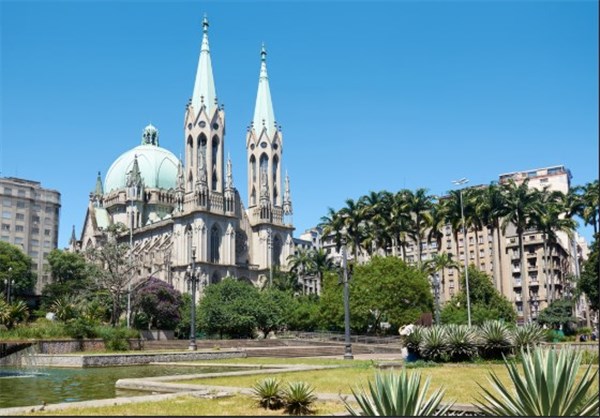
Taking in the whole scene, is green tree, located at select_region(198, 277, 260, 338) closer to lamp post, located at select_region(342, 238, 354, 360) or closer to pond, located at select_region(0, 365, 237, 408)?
lamp post, located at select_region(342, 238, 354, 360)

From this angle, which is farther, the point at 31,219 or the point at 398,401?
the point at 31,219

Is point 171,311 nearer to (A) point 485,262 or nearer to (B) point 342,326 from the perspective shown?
(B) point 342,326

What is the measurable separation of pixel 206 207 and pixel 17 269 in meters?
27.5

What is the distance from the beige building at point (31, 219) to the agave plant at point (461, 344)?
103 m

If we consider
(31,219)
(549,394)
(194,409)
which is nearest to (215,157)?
(31,219)

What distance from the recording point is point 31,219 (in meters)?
121

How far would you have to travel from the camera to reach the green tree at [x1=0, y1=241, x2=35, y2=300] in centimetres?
9119

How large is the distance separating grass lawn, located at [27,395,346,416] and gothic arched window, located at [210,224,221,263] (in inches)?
3125

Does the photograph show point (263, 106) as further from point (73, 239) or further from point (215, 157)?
point (73, 239)

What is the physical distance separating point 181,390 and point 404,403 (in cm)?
904

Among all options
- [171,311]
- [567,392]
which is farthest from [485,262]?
[567,392]

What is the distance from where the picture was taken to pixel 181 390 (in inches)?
625

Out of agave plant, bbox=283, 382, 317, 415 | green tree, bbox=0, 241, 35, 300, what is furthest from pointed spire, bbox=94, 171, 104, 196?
agave plant, bbox=283, 382, 317, 415

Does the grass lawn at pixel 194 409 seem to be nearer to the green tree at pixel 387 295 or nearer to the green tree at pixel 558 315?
the green tree at pixel 387 295
